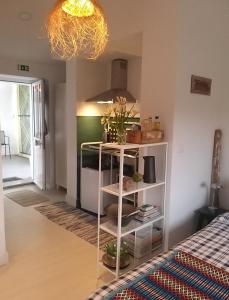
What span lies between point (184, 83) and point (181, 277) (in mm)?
1705

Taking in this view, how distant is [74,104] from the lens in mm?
3902

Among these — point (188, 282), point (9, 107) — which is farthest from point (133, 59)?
point (9, 107)

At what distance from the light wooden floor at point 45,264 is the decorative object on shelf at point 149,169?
1.06 meters

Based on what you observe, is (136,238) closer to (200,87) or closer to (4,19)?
(200,87)

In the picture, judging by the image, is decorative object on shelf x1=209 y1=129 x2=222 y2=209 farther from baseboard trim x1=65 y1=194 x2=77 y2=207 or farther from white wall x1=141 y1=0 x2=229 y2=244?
baseboard trim x1=65 y1=194 x2=77 y2=207

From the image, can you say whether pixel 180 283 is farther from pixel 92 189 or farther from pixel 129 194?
pixel 92 189

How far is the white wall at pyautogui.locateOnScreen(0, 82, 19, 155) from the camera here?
8117mm

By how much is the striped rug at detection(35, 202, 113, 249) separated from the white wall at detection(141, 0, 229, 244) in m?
0.99

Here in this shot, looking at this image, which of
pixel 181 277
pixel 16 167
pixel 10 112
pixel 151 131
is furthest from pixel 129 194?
pixel 10 112

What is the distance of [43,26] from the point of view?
3275 millimetres

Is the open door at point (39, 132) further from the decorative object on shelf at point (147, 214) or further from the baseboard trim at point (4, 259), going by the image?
the decorative object on shelf at point (147, 214)

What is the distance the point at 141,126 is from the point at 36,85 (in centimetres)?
319

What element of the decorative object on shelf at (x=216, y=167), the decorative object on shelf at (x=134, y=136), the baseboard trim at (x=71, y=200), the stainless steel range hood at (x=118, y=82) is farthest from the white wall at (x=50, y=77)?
the decorative object on shelf at (x=216, y=167)

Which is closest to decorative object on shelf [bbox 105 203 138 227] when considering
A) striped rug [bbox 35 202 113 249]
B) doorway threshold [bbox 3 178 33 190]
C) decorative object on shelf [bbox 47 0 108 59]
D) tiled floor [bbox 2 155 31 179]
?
striped rug [bbox 35 202 113 249]
